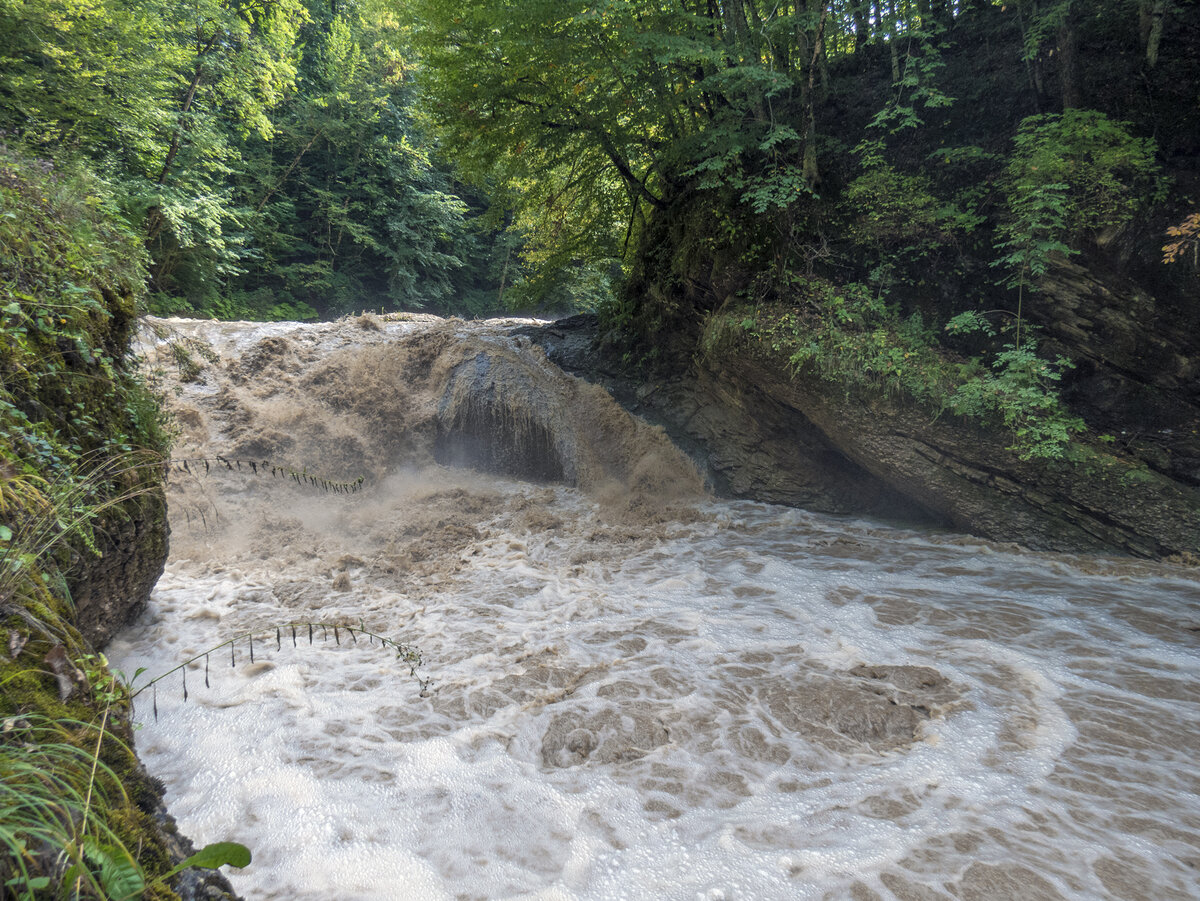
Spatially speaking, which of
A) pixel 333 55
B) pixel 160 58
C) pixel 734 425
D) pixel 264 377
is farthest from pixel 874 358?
pixel 333 55

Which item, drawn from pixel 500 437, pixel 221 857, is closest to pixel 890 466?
pixel 500 437

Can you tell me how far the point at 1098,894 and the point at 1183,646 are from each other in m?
3.02

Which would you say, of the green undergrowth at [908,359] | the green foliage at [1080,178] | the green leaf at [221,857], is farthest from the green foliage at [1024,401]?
the green leaf at [221,857]

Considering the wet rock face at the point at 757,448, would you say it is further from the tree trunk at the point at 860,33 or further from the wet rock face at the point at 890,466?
the tree trunk at the point at 860,33

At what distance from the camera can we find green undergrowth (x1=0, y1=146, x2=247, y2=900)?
1248mm

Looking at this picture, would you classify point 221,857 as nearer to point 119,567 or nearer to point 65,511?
point 65,511

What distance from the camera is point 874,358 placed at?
6922 mm

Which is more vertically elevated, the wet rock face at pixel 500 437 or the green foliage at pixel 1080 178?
the green foliage at pixel 1080 178

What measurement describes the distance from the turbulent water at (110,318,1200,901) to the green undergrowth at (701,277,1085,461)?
1.45 m

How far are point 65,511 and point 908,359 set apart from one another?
291 inches

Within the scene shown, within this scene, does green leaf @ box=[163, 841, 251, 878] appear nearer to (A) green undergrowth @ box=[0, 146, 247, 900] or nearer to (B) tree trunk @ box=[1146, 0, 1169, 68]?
(A) green undergrowth @ box=[0, 146, 247, 900]

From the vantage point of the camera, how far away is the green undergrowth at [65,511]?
125 cm

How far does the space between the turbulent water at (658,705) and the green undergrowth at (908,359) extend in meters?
1.45

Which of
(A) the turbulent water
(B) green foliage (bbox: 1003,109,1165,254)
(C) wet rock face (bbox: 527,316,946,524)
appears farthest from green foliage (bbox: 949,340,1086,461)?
(C) wet rock face (bbox: 527,316,946,524)
